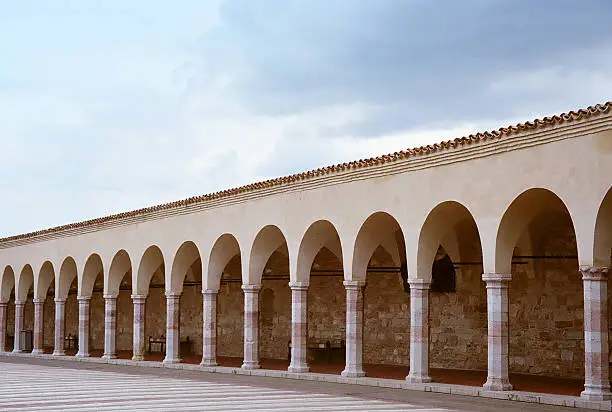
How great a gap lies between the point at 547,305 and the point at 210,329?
9912 millimetres

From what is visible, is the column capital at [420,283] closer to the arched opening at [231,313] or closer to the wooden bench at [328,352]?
the wooden bench at [328,352]

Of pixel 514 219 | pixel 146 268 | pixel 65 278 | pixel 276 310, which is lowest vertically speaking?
pixel 276 310

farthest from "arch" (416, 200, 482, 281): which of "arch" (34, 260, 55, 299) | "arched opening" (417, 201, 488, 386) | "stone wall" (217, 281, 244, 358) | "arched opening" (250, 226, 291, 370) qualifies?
"arch" (34, 260, 55, 299)

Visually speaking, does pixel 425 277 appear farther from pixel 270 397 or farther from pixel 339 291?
pixel 339 291

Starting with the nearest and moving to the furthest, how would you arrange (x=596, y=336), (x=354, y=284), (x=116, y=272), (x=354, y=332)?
(x=596, y=336), (x=354, y=332), (x=354, y=284), (x=116, y=272)

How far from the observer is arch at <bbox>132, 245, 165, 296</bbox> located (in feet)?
104

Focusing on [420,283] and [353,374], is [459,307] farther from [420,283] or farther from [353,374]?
[420,283]

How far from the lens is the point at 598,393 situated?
1655 cm

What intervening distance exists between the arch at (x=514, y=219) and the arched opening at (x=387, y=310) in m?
7.23

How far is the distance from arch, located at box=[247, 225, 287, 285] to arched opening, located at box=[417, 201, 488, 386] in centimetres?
449

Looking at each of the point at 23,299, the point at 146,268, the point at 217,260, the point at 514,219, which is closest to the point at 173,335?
the point at 217,260

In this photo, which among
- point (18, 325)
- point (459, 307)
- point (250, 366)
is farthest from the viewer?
point (18, 325)

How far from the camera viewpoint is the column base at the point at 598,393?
1652cm

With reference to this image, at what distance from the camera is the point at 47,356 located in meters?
36.6
